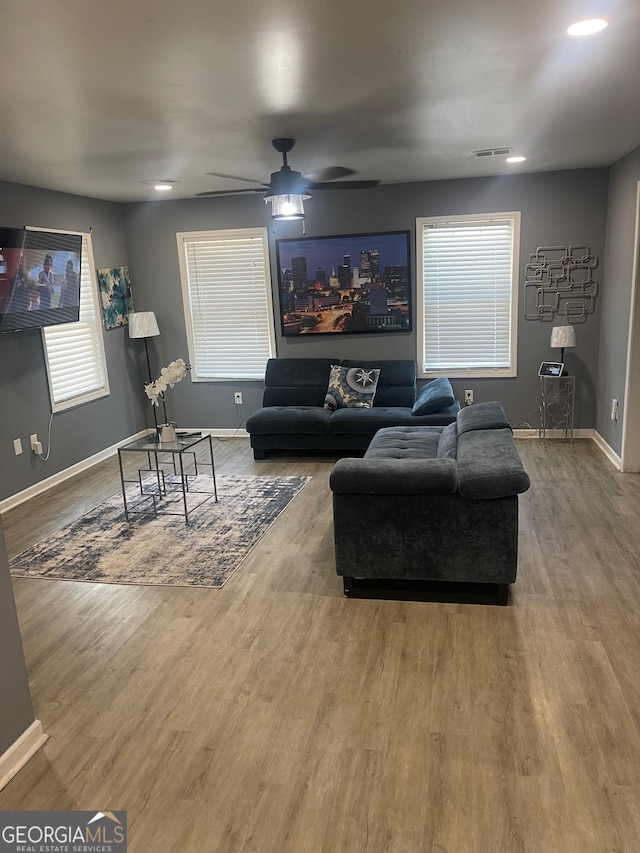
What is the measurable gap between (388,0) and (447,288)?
14.3 feet

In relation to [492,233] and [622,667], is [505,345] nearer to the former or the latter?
[492,233]

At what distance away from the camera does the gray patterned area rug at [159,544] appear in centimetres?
371

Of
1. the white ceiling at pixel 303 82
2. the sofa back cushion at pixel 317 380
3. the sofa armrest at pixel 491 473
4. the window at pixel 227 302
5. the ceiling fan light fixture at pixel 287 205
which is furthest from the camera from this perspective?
the window at pixel 227 302

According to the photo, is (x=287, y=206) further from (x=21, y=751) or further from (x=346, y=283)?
(x=21, y=751)

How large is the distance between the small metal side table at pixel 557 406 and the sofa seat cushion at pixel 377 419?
3.61 feet

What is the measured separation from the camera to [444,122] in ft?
11.9

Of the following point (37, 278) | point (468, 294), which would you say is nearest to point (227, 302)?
point (37, 278)

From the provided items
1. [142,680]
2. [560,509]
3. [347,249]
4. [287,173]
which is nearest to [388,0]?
[287,173]

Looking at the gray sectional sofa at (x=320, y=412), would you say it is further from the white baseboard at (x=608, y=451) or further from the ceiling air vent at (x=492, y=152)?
the ceiling air vent at (x=492, y=152)

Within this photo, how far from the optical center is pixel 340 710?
8.03 feet

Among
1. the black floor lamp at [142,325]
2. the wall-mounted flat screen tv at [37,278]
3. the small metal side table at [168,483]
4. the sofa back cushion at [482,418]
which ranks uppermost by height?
the wall-mounted flat screen tv at [37,278]

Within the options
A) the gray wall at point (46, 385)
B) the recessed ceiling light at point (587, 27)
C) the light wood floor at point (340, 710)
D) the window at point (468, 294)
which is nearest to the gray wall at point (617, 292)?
the window at point (468, 294)

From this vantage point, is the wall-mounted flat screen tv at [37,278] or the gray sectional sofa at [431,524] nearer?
the gray sectional sofa at [431,524]

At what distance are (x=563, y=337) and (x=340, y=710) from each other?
4.40 m
